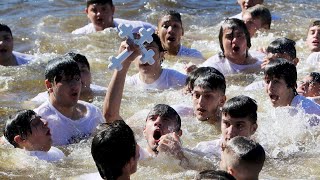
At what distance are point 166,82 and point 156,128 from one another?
2.96m

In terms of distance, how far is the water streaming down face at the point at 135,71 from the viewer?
665 cm

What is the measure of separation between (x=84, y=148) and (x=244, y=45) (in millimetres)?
3518

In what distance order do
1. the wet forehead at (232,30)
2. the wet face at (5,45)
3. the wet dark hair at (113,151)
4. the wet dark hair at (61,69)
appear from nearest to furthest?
1. the wet dark hair at (113,151)
2. the wet dark hair at (61,69)
3. the wet forehead at (232,30)
4. the wet face at (5,45)

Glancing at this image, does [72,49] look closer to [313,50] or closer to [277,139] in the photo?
[313,50]

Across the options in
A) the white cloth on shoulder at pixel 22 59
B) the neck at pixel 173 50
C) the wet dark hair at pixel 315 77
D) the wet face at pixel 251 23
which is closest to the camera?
the wet dark hair at pixel 315 77

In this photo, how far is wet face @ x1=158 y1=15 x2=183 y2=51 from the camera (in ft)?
35.7

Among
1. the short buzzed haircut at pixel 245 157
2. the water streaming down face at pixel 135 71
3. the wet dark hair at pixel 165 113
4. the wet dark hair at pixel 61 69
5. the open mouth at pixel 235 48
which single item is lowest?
the water streaming down face at pixel 135 71

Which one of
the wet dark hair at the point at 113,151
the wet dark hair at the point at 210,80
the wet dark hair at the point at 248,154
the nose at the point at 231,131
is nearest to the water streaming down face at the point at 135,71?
the nose at the point at 231,131

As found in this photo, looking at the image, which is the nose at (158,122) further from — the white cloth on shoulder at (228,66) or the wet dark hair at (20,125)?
the white cloth on shoulder at (228,66)

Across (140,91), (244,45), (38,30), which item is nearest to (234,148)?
(140,91)

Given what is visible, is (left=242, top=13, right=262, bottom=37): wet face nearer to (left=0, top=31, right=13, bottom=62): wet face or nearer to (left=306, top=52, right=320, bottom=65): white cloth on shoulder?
(left=306, top=52, right=320, bottom=65): white cloth on shoulder

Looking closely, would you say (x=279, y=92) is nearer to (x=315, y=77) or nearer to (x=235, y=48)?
(x=315, y=77)

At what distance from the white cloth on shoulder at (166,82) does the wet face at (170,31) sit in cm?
145

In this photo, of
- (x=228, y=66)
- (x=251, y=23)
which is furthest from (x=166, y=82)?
(x=251, y=23)
